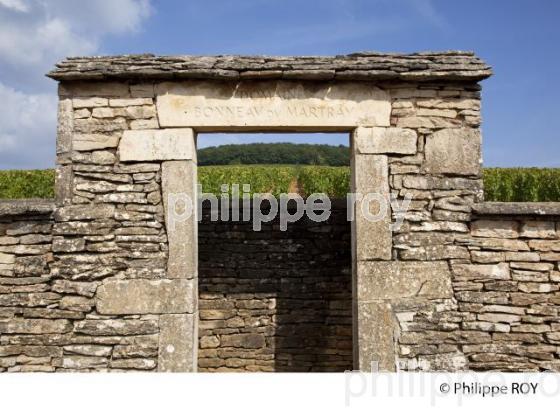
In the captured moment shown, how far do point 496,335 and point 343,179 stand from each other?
1112 cm

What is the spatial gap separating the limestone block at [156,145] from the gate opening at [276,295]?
185 cm

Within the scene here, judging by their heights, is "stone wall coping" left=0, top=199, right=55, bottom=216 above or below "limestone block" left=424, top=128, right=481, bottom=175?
below

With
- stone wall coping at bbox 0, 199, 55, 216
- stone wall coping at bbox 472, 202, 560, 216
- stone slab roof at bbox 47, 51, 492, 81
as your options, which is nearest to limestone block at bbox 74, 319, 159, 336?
stone wall coping at bbox 0, 199, 55, 216

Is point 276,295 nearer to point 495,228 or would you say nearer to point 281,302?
point 281,302

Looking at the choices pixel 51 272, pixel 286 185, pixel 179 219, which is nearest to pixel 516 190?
pixel 286 185

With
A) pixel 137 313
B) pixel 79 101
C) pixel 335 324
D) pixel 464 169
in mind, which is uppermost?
pixel 79 101

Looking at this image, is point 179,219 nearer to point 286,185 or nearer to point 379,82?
point 379,82

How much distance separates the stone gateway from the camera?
4.76 meters

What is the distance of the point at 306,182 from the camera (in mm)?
17016

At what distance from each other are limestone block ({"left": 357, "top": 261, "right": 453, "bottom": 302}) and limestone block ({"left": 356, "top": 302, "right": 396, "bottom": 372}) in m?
0.13

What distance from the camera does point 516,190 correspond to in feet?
48.1

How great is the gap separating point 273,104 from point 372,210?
1590 mm

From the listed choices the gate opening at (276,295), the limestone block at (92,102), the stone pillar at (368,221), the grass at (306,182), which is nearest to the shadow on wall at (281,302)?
the gate opening at (276,295)

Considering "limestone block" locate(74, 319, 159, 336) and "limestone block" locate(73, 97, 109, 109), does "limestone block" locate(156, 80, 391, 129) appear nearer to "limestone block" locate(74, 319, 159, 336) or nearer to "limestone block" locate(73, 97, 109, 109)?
"limestone block" locate(73, 97, 109, 109)
